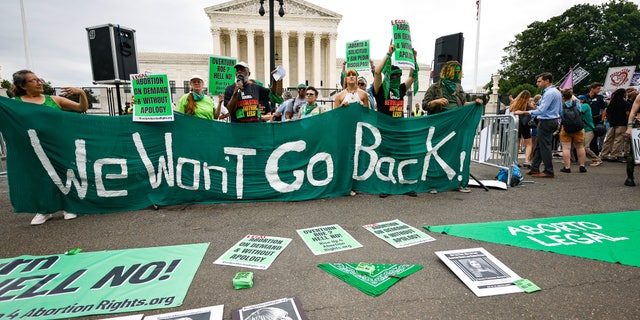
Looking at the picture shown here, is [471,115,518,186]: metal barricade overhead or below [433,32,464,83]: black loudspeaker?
below

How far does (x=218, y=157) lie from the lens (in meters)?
4.46

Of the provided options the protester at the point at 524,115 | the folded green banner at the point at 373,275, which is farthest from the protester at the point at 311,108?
the protester at the point at 524,115

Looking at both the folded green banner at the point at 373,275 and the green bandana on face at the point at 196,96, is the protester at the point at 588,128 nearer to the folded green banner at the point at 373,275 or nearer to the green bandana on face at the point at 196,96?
the folded green banner at the point at 373,275

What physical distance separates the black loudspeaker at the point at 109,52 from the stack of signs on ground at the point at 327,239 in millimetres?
5651

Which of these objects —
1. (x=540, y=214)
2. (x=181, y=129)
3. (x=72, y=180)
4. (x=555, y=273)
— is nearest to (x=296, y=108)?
(x=181, y=129)

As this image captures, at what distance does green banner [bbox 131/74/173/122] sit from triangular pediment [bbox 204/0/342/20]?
164 feet

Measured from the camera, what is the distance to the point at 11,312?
1955 millimetres

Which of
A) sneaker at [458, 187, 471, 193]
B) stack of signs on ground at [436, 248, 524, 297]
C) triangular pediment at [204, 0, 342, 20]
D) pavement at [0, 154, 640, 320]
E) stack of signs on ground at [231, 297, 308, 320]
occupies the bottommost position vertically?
sneaker at [458, 187, 471, 193]

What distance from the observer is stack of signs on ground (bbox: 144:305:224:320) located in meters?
1.85

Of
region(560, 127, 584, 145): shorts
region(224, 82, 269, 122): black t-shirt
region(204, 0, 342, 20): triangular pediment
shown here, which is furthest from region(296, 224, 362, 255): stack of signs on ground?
region(204, 0, 342, 20): triangular pediment

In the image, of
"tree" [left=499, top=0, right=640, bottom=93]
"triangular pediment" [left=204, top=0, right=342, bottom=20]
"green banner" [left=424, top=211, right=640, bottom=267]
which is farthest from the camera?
"triangular pediment" [left=204, top=0, right=342, bottom=20]

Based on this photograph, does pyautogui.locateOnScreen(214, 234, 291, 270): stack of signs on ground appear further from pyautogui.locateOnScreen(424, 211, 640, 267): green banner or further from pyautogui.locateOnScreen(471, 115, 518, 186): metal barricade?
pyautogui.locateOnScreen(471, 115, 518, 186): metal barricade

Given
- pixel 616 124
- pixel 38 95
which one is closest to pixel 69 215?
pixel 38 95

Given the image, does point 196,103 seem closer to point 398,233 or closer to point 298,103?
point 298,103
